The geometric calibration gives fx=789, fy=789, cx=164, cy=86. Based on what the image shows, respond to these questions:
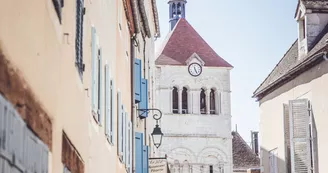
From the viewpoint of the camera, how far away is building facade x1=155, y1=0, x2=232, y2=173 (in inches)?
2621

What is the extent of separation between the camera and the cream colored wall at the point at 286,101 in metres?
20.5

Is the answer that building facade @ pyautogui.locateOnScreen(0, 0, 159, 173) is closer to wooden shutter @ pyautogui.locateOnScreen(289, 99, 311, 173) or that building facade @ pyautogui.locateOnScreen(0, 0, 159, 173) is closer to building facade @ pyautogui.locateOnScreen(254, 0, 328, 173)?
building facade @ pyautogui.locateOnScreen(254, 0, 328, 173)

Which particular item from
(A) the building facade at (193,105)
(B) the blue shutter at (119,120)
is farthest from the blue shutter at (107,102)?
(A) the building facade at (193,105)

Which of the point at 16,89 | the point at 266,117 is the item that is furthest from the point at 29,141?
the point at 266,117

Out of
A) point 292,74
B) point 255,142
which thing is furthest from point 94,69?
point 255,142

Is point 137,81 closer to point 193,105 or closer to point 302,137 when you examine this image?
point 302,137

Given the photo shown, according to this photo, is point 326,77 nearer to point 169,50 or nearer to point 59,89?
point 59,89

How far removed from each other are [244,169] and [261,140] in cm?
4393

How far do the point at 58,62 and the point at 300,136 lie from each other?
16651mm

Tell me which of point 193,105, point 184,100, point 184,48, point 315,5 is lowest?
point 315,5

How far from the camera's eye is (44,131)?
5.44 m

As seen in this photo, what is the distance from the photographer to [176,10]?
257 feet

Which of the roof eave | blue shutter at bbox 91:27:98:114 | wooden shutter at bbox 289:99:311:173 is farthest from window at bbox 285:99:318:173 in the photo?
blue shutter at bbox 91:27:98:114

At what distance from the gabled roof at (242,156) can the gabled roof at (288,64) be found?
42705 millimetres
